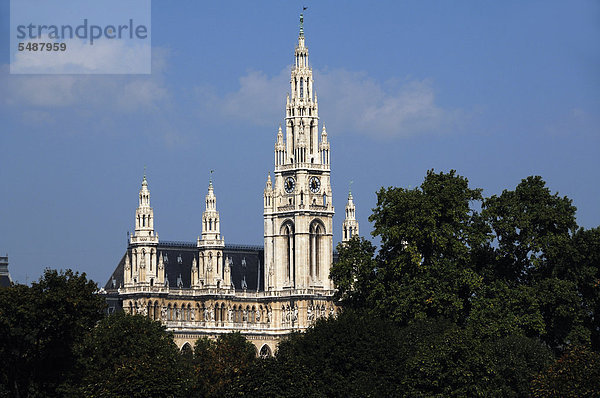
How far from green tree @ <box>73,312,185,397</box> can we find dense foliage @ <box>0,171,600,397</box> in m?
0.15

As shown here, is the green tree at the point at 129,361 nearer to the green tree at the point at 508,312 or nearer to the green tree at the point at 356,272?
the green tree at the point at 356,272

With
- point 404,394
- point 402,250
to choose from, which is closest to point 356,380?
point 404,394

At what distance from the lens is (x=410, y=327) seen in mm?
122250

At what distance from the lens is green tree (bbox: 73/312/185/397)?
4235 inches

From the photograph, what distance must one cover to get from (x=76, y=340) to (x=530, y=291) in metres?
36.2

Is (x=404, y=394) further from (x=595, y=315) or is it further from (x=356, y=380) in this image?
(x=595, y=315)

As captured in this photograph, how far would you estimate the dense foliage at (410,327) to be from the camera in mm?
109812

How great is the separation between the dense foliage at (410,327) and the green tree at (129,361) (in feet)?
0.48

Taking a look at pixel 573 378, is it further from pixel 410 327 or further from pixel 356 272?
pixel 356 272

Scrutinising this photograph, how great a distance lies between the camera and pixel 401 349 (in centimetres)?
11600

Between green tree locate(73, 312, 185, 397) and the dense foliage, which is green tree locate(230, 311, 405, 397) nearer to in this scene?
the dense foliage

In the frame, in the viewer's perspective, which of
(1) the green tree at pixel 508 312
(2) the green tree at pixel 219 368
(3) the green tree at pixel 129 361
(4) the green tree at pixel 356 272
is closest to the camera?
(3) the green tree at pixel 129 361

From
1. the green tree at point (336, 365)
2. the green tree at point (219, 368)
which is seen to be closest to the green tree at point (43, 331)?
the green tree at point (219, 368)

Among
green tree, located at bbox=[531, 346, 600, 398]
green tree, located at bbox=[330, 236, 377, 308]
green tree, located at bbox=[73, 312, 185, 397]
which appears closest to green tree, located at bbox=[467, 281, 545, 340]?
→ green tree, located at bbox=[330, 236, 377, 308]
